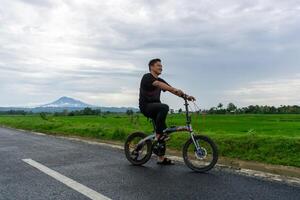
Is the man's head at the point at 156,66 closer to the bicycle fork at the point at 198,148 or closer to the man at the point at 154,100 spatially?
the man at the point at 154,100

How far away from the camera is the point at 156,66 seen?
790cm

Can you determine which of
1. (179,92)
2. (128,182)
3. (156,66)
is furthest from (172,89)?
(128,182)

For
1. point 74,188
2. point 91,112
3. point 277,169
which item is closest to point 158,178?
point 74,188

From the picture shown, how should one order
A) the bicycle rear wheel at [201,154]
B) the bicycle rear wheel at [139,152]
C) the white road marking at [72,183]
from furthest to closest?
1. the bicycle rear wheel at [139,152]
2. the bicycle rear wheel at [201,154]
3. the white road marking at [72,183]

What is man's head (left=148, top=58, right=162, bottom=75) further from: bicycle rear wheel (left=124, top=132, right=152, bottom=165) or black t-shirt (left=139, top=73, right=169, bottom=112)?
bicycle rear wheel (left=124, top=132, right=152, bottom=165)

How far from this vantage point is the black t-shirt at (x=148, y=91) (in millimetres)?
7781

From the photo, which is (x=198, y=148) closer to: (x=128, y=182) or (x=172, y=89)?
(x=172, y=89)

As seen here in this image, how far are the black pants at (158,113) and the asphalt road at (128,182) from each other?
2.46 feet

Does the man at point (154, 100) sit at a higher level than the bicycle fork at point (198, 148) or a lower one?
higher

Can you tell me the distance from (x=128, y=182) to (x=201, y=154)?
165 centimetres

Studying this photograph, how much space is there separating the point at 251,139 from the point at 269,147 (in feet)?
2.51

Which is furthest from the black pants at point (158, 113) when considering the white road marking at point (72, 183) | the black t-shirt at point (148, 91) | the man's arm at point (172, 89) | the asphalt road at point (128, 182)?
the white road marking at point (72, 183)

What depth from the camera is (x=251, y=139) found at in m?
9.30

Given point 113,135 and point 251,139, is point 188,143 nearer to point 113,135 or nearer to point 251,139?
point 251,139
